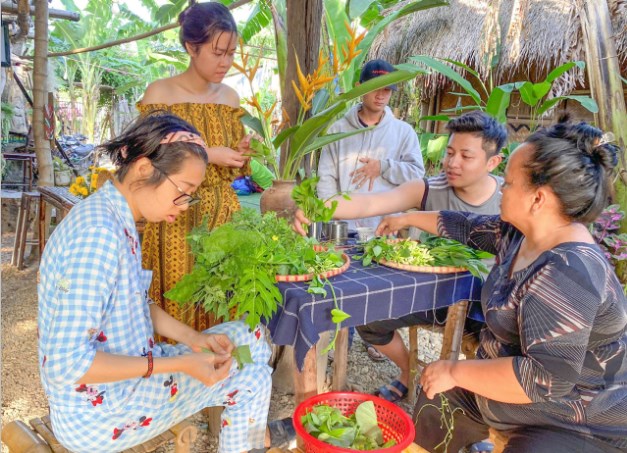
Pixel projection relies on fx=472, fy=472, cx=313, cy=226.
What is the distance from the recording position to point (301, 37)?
2.85 metres

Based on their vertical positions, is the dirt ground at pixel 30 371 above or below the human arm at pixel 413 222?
below

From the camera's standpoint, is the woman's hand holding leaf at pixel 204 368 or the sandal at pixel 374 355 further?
the sandal at pixel 374 355

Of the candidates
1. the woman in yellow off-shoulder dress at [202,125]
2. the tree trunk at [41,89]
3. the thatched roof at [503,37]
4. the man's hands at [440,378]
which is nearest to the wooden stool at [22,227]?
the tree trunk at [41,89]

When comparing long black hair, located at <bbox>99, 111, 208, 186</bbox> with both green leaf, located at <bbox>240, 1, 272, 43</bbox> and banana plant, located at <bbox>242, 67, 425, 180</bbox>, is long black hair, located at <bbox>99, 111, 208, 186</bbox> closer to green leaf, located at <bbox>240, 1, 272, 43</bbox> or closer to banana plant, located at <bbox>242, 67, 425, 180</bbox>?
banana plant, located at <bbox>242, 67, 425, 180</bbox>

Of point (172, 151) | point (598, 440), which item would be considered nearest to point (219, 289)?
point (172, 151)

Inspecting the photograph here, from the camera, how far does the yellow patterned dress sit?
87.0 inches

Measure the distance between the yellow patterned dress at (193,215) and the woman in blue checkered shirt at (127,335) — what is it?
581mm

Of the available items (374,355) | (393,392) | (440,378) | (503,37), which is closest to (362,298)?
(440,378)

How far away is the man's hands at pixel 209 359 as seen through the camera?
4.56 feet

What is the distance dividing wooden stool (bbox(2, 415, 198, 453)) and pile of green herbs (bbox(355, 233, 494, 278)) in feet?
2.98

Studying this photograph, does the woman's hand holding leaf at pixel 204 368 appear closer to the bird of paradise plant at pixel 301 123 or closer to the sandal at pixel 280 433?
the sandal at pixel 280 433

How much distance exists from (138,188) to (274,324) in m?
0.63

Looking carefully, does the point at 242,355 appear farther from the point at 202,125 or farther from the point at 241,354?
the point at 202,125

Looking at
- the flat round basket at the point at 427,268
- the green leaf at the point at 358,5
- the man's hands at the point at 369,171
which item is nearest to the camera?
the flat round basket at the point at 427,268
